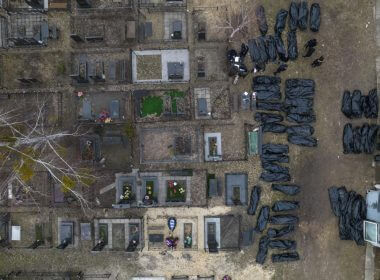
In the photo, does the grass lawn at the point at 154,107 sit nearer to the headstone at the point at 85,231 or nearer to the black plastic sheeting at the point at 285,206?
the headstone at the point at 85,231

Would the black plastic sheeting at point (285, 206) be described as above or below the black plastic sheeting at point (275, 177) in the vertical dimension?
below

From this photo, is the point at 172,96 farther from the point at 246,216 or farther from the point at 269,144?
the point at 246,216

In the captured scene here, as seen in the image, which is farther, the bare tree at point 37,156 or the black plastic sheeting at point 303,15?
the bare tree at point 37,156

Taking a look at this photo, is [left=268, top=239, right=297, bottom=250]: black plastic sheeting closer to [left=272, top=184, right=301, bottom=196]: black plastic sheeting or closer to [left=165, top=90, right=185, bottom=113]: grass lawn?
[left=272, top=184, right=301, bottom=196]: black plastic sheeting

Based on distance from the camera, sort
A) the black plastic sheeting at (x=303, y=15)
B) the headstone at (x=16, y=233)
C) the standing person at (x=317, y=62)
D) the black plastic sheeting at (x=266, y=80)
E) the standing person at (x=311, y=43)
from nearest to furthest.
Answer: the standing person at (x=311, y=43) < the standing person at (x=317, y=62) < the black plastic sheeting at (x=303, y=15) < the black plastic sheeting at (x=266, y=80) < the headstone at (x=16, y=233)

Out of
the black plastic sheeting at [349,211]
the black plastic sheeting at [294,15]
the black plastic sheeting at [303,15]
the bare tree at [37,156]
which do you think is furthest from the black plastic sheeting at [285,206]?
the bare tree at [37,156]

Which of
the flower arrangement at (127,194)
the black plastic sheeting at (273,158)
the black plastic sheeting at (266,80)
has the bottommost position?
the flower arrangement at (127,194)

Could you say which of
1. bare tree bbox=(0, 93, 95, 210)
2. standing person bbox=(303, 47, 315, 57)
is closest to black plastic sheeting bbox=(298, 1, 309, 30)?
standing person bbox=(303, 47, 315, 57)
